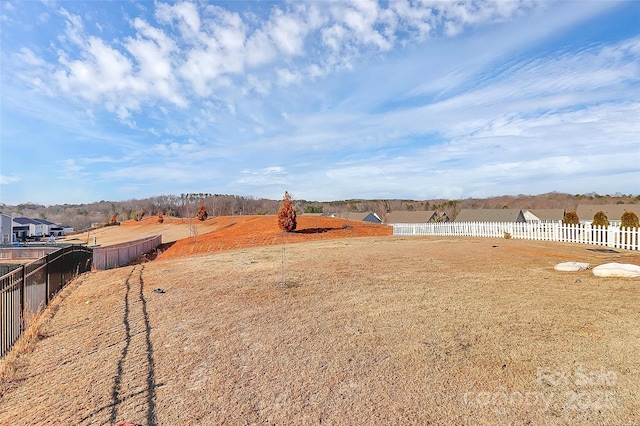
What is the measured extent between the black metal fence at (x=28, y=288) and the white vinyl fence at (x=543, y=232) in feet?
62.1

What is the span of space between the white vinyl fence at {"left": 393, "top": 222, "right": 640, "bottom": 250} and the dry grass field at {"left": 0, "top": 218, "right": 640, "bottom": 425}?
939 centimetres

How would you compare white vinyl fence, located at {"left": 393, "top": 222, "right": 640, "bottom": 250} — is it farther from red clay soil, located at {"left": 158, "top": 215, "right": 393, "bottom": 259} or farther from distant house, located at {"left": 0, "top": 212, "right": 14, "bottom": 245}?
distant house, located at {"left": 0, "top": 212, "right": 14, "bottom": 245}

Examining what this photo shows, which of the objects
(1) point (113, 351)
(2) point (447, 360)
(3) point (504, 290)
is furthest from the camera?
(3) point (504, 290)

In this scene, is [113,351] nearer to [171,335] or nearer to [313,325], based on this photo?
[171,335]

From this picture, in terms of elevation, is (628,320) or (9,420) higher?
(628,320)

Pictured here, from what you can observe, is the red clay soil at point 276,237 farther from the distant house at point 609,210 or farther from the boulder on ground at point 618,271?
the distant house at point 609,210

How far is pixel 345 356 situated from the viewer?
417cm

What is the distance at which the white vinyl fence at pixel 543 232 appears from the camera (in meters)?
14.5

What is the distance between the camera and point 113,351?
4.68 metres

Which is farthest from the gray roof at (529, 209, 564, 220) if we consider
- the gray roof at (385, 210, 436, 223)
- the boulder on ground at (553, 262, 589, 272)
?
the boulder on ground at (553, 262, 589, 272)

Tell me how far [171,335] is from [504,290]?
19.8ft

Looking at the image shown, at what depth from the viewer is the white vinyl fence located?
47.4 ft

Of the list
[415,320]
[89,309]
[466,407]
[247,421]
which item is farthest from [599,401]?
[89,309]

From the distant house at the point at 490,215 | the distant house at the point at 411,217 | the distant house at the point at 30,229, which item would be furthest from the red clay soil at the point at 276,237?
the distant house at the point at 30,229
